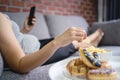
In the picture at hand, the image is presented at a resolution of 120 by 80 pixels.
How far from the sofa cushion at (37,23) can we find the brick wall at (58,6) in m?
0.28

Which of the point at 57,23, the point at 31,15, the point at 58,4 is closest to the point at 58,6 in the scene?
the point at 58,4

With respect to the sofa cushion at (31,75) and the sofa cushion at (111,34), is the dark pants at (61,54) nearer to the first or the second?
the sofa cushion at (31,75)

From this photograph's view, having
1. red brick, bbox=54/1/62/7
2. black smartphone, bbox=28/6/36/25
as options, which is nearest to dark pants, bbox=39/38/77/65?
black smartphone, bbox=28/6/36/25

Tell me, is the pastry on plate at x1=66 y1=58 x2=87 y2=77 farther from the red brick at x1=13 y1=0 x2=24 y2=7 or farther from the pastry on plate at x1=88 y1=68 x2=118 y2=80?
the red brick at x1=13 y1=0 x2=24 y2=7

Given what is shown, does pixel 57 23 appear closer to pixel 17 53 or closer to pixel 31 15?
pixel 31 15

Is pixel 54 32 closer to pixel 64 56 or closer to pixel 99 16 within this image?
pixel 64 56

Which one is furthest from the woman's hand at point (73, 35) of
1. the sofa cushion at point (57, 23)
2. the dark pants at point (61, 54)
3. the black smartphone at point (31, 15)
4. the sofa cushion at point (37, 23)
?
the sofa cushion at point (57, 23)

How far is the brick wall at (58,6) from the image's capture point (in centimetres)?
226

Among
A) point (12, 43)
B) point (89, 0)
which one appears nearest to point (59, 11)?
point (89, 0)

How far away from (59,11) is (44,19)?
58 cm

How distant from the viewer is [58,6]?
282 cm

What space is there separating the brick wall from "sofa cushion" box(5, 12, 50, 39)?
0.28m

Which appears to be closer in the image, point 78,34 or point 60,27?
point 78,34

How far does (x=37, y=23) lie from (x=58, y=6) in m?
0.77
